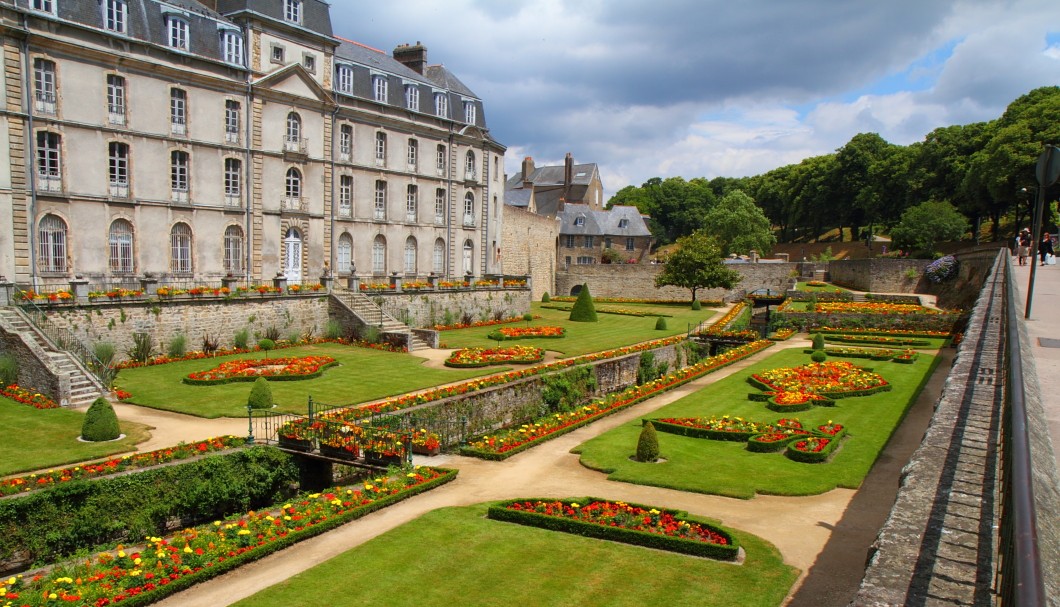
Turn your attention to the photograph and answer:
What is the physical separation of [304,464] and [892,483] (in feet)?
42.0

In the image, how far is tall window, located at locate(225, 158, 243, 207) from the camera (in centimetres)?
3400

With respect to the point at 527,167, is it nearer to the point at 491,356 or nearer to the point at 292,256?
the point at 292,256

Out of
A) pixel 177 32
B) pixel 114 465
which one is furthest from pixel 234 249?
pixel 114 465

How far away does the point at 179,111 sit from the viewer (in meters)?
31.7

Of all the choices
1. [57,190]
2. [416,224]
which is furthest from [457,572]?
[416,224]

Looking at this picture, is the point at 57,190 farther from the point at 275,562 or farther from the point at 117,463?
the point at 275,562

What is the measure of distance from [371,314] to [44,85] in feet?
50.0

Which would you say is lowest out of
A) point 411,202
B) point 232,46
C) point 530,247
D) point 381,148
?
point 530,247

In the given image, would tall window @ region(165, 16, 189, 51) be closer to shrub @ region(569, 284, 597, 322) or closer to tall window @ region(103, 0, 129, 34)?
tall window @ region(103, 0, 129, 34)

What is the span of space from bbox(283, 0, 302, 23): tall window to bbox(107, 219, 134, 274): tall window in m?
13.0

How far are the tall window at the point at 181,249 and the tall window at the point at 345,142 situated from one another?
9488 millimetres

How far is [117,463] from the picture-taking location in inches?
559

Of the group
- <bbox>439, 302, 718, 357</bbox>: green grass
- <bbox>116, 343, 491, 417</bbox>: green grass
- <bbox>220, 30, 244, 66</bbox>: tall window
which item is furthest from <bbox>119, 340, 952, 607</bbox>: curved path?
<bbox>220, 30, 244, 66</bbox>: tall window

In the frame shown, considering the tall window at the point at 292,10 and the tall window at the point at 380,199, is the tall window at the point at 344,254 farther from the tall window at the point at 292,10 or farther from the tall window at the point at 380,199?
the tall window at the point at 292,10
